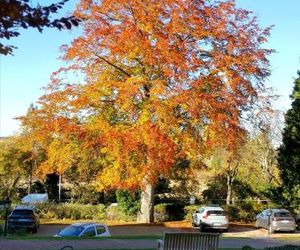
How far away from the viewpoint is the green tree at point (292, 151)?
122 ft

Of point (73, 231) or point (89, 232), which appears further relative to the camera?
point (73, 231)

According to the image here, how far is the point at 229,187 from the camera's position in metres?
50.3

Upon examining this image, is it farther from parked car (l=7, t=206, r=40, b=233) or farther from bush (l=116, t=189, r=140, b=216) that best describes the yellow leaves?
bush (l=116, t=189, r=140, b=216)

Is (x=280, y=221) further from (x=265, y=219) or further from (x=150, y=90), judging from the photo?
(x=150, y=90)

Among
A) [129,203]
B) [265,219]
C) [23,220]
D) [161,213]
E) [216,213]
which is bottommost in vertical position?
[23,220]

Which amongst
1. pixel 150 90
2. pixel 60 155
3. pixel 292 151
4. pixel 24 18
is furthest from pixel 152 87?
pixel 24 18

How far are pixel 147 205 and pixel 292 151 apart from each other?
10.5 metres

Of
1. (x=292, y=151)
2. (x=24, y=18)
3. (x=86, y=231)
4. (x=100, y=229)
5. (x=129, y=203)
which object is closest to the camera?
(x=24, y=18)

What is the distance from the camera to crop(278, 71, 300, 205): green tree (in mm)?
37250

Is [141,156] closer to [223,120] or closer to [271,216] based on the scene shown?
[223,120]

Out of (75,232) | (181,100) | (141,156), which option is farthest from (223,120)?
(75,232)

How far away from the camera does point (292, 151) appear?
3731 centimetres

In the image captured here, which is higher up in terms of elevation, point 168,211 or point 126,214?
point 168,211

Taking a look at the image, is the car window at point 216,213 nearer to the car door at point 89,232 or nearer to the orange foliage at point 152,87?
the orange foliage at point 152,87
